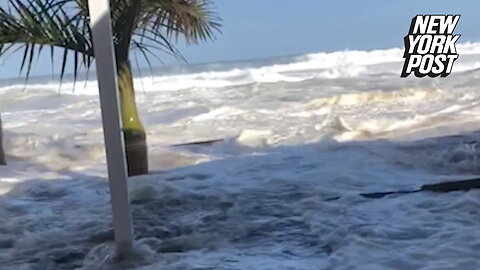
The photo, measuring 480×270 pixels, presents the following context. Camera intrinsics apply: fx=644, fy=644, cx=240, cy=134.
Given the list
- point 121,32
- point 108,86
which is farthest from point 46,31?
point 108,86

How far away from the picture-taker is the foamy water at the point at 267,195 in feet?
6.95

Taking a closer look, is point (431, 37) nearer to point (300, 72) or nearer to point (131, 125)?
point (131, 125)

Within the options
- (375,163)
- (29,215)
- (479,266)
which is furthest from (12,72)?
(479,266)

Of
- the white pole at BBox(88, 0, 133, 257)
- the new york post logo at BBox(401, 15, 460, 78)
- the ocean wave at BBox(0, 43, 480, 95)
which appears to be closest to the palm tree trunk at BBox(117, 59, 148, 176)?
the white pole at BBox(88, 0, 133, 257)

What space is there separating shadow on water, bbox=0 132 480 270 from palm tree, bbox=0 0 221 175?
0.43m

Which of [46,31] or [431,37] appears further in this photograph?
[431,37]

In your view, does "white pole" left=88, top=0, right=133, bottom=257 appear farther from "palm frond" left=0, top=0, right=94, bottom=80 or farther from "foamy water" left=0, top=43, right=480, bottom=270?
"palm frond" left=0, top=0, right=94, bottom=80

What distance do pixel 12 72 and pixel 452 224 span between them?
2319 millimetres

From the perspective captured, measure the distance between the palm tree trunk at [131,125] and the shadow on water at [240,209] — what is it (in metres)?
0.14

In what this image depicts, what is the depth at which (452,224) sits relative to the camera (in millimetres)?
2326

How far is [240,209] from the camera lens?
2.84 metres

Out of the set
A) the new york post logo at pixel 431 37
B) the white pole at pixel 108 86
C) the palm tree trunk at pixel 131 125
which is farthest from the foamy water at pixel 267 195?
the new york post logo at pixel 431 37

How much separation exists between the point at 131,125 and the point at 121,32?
0.54 metres

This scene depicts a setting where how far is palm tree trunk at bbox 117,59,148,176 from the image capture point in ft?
11.2
